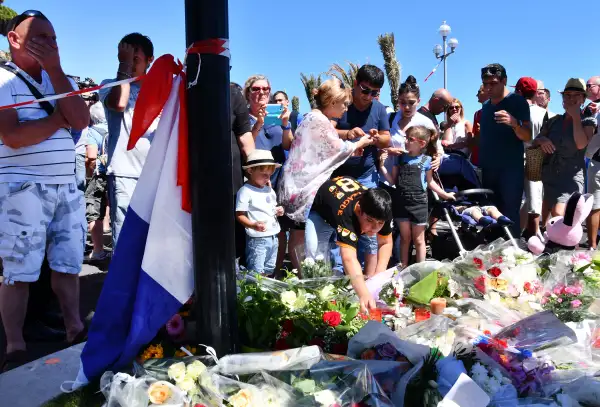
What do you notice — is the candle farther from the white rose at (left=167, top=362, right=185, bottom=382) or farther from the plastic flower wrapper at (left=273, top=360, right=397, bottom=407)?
the white rose at (left=167, top=362, right=185, bottom=382)

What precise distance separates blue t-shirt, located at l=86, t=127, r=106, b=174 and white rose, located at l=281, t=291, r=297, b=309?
147 inches

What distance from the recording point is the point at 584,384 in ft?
7.30

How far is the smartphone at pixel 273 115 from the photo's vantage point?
4828 millimetres

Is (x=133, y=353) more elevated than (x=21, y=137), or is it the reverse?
(x=21, y=137)

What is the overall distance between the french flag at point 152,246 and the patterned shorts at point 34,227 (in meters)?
0.92

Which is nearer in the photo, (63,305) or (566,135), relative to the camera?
(63,305)

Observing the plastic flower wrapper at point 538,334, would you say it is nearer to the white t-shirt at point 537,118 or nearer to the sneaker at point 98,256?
the white t-shirt at point 537,118

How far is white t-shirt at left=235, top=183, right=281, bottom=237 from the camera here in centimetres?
411

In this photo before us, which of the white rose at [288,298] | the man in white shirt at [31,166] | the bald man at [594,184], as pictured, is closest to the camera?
the white rose at [288,298]

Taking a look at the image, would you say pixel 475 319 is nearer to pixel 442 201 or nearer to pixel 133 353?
pixel 133 353

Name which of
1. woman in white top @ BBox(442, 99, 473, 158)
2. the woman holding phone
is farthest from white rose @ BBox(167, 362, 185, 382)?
woman in white top @ BBox(442, 99, 473, 158)

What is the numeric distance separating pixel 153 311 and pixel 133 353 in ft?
0.61

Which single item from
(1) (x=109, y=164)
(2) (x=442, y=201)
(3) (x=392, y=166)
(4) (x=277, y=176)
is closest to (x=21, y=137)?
(1) (x=109, y=164)

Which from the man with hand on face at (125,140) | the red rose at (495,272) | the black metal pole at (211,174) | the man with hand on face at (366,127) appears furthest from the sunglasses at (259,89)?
the black metal pole at (211,174)
